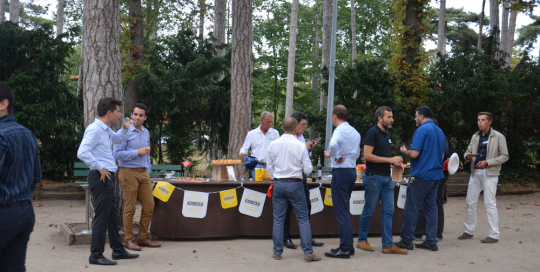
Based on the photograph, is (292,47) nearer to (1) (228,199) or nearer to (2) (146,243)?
(1) (228,199)

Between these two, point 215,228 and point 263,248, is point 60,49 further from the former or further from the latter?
point 263,248

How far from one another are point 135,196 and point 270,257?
1.96 metres

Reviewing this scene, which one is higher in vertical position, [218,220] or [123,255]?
[218,220]

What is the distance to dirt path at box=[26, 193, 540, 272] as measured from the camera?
5.47 metres

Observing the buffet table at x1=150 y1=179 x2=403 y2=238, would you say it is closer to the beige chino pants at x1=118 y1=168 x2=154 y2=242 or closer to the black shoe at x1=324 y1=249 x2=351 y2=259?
the beige chino pants at x1=118 y1=168 x2=154 y2=242

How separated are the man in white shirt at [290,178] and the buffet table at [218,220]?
3.72 feet

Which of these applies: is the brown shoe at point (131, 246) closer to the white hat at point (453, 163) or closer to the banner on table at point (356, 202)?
the banner on table at point (356, 202)

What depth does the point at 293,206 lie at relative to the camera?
5797mm

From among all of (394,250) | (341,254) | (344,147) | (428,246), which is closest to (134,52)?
(344,147)

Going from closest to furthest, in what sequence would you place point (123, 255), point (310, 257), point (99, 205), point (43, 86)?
Answer: point (99, 205) < point (123, 255) < point (310, 257) < point (43, 86)

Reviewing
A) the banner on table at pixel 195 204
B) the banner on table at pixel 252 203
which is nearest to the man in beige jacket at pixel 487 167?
the banner on table at pixel 252 203

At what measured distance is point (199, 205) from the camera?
679 cm

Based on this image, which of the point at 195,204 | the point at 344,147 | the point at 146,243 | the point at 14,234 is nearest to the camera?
the point at 14,234

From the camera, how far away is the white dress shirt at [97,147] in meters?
5.08
